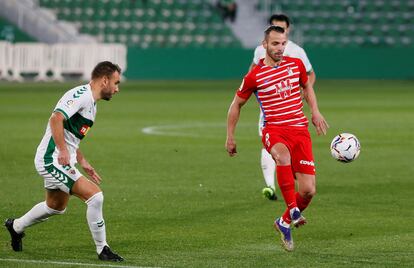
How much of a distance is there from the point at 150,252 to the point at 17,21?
40.7 m

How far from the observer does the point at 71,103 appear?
9023 millimetres

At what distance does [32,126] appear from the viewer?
2414 centimetres

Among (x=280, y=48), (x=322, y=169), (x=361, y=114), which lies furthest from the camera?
(x=361, y=114)

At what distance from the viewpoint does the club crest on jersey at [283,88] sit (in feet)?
33.4

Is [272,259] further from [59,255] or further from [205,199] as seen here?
[205,199]

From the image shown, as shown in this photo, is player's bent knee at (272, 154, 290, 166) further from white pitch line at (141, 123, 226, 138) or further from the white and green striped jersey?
white pitch line at (141, 123, 226, 138)

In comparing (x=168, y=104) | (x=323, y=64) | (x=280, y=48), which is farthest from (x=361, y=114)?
(x=323, y=64)

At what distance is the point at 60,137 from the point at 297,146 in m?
2.29

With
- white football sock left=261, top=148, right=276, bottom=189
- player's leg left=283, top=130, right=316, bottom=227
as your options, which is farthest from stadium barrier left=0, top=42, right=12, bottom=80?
player's leg left=283, top=130, right=316, bottom=227

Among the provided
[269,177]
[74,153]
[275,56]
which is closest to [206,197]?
[269,177]

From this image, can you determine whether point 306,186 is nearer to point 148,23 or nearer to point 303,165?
point 303,165

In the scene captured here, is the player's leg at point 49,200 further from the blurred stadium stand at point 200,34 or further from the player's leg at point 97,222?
the blurred stadium stand at point 200,34

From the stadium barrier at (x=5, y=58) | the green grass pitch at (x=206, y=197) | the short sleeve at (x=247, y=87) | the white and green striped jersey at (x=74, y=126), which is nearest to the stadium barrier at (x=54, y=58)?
the stadium barrier at (x=5, y=58)

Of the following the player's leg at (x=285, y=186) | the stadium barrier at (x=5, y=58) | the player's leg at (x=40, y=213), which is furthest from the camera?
the stadium barrier at (x=5, y=58)
